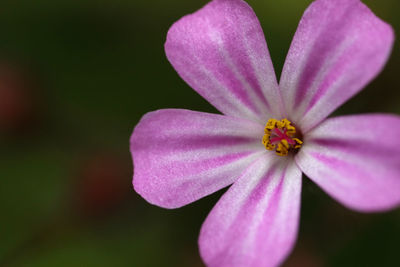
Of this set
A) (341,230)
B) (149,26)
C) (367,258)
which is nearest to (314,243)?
(341,230)

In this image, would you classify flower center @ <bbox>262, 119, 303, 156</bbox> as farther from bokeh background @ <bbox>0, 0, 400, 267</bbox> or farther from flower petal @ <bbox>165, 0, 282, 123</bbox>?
bokeh background @ <bbox>0, 0, 400, 267</bbox>

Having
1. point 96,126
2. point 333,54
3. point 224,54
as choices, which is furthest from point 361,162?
point 96,126

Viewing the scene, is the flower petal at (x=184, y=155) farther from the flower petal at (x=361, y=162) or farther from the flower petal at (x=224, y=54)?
the flower petal at (x=361, y=162)

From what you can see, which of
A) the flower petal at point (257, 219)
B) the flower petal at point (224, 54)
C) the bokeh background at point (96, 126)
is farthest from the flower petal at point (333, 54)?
the bokeh background at point (96, 126)

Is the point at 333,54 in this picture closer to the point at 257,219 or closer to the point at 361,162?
the point at 361,162

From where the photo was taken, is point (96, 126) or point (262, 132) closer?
point (262, 132)

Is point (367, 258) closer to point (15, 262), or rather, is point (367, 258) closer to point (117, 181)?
point (117, 181)
